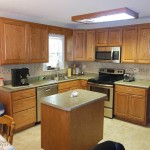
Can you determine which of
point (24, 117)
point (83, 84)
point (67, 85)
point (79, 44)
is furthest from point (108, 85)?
point (24, 117)

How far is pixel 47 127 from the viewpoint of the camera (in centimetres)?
260

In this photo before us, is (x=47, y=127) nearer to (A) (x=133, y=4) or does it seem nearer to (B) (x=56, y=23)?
(A) (x=133, y=4)

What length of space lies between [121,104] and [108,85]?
537mm

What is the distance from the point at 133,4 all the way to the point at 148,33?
3.92 ft

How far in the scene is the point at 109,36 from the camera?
4488 millimetres

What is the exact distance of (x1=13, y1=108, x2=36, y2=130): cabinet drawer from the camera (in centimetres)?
344

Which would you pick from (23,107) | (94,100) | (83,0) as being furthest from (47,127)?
(83,0)

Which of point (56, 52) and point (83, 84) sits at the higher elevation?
point (56, 52)

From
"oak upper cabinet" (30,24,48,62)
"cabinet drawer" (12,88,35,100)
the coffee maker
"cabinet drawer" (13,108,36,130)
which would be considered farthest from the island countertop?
"oak upper cabinet" (30,24,48,62)

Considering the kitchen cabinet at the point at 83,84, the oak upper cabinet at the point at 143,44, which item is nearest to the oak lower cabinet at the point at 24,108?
the kitchen cabinet at the point at 83,84

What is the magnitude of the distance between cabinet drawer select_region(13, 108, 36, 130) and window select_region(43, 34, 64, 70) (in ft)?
4.75

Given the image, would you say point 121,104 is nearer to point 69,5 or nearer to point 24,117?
point 24,117

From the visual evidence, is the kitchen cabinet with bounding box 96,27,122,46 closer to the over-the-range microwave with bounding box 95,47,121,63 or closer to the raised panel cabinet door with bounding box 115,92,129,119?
the over-the-range microwave with bounding box 95,47,121,63

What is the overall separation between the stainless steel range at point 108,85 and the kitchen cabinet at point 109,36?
750mm
